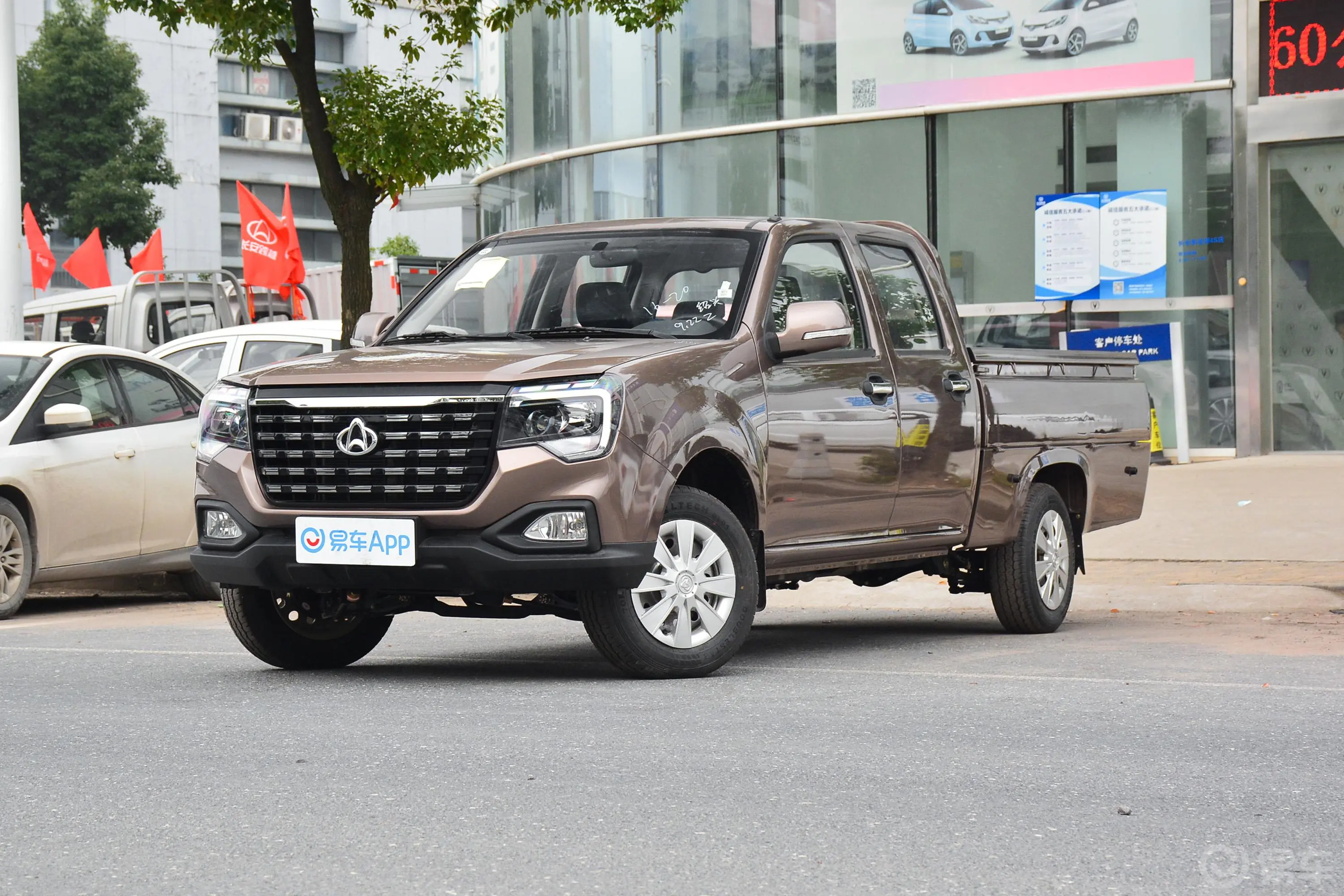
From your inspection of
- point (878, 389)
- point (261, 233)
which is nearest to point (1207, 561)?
point (878, 389)

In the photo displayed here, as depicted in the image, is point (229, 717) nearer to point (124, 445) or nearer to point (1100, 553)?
point (124, 445)

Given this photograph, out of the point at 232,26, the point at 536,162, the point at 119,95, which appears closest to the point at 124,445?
the point at 232,26

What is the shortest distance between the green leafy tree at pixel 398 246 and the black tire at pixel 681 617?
72.5 metres

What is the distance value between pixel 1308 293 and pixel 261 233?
1421 centimetres

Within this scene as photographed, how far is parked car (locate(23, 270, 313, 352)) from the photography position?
2480 cm

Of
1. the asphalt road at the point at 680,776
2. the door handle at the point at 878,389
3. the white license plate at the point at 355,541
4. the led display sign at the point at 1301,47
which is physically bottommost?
the asphalt road at the point at 680,776

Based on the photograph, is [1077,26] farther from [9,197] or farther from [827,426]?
[827,426]

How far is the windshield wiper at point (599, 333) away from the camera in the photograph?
7.25 metres

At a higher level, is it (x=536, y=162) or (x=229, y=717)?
(x=536, y=162)

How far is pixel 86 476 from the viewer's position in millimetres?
11141

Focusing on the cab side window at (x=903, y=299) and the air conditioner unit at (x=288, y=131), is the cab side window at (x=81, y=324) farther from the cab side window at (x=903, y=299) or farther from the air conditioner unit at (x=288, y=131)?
the air conditioner unit at (x=288, y=131)

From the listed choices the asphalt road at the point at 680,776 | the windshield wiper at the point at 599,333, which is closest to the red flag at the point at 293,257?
the asphalt road at the point at 680,776

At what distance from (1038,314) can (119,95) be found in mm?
43502

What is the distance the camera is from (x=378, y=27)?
273 feet
